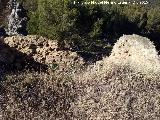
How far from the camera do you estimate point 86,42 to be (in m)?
32.5

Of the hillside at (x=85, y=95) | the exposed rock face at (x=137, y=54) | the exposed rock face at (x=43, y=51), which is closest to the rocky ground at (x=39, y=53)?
the exposed rock face at (x=43, y=51)

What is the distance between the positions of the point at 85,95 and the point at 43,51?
18.0ft

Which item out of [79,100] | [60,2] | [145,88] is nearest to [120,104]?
[79,100]

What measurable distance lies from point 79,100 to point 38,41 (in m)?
6.11

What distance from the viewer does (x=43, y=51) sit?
15.5 metres

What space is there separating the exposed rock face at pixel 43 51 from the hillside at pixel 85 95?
244 centimetres

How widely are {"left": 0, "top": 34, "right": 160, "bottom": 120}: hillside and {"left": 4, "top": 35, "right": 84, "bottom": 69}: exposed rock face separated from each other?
96.1 inches

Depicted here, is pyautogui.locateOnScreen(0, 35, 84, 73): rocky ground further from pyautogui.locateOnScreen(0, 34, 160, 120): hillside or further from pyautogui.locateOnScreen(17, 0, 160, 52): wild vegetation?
pyautogui.locateOnScreen(17, 0, 160, 52): wild vegetation

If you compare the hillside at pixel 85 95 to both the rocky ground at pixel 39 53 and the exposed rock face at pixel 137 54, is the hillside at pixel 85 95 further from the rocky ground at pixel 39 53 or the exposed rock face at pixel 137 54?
the rocky ground at pixel 39 53

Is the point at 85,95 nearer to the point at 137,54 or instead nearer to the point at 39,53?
the point at 137,54

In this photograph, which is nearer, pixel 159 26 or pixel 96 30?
pixel 96 30

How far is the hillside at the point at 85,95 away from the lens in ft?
30.8

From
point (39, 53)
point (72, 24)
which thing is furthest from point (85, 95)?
point (72, 24)

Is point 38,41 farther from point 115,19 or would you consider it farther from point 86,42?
point 115,19
